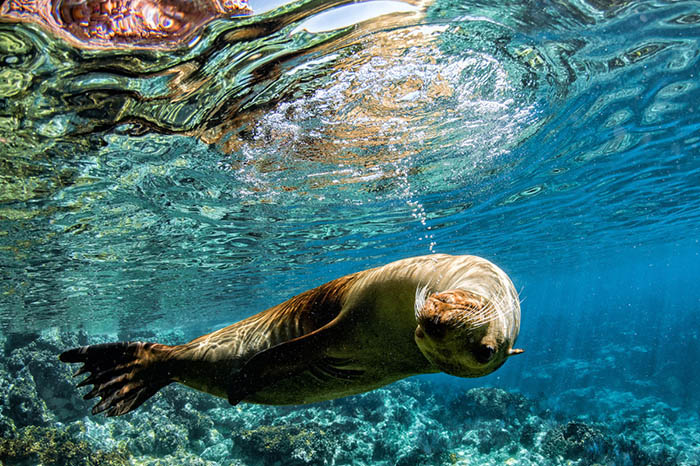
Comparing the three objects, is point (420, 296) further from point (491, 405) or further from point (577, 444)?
point (491, 405)

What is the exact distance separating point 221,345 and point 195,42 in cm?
421

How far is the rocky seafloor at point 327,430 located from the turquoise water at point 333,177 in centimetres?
11

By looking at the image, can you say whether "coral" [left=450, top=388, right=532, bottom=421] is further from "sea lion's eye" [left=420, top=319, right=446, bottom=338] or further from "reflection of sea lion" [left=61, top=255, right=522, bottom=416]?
"sea lion's eye" [left=420, top=319, right=446, bottom=338]

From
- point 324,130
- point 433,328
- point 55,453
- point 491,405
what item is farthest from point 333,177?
point 491,405

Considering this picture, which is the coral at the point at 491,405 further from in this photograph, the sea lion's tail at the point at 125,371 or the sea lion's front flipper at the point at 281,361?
the sea lion's front flipper at the point at 281,361

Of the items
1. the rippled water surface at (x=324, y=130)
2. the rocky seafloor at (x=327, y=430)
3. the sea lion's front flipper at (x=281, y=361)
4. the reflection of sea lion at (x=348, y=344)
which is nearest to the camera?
the reflection of sea lion at (x=348, y=344)

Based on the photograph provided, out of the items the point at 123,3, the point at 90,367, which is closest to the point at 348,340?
the point at 90,367

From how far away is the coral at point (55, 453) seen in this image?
10391 mm

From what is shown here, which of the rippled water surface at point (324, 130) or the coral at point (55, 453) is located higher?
the rippled water surface at point (324, 130)

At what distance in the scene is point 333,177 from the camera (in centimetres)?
1077

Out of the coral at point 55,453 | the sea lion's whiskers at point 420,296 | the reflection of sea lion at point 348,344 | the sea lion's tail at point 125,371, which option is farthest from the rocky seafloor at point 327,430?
the sea lion's whiskers at point 420,296

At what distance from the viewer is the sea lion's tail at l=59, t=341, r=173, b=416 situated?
3.59 m

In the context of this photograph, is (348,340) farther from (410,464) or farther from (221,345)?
(410,464)

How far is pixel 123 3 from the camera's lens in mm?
4371
